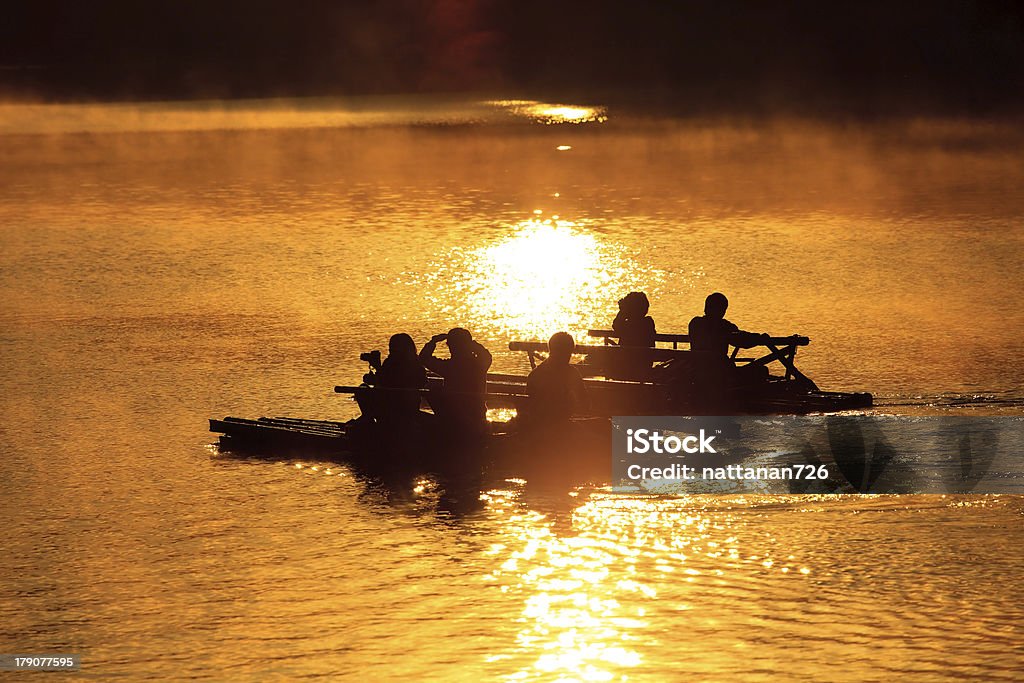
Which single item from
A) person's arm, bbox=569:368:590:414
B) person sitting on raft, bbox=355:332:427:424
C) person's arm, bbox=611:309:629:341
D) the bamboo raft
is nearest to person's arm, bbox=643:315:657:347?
person's arm, bbox=611:309:629:341

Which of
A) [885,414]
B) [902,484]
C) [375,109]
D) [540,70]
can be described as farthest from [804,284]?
[540,70]

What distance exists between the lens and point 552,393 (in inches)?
570

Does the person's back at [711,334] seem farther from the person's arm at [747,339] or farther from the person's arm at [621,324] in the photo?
the person's arm at [621,324]

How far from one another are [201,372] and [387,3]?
84241mm

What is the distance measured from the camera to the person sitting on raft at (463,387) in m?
14.7

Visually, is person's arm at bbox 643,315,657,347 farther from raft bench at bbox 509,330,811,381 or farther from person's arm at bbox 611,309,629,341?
person's arm at bbox 611,309,629,341

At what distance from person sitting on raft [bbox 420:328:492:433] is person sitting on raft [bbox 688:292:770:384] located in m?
2.05

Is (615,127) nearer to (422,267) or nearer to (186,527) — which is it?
(422,267)

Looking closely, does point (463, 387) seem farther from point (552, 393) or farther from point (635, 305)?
point (635, 305)

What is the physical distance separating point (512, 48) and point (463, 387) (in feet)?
237

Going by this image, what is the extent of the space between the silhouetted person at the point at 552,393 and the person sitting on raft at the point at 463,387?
0.44 metres

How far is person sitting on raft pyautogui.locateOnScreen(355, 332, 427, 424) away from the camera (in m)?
14.9

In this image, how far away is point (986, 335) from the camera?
65.2ft

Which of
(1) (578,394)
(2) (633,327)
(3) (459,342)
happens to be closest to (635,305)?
(2) (633,327)
